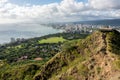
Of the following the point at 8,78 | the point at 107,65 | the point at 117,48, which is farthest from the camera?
the point at 8,78

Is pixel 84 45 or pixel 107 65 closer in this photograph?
pixel 107 65

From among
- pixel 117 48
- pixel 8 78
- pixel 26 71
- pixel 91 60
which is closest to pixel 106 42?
pixel 117 48

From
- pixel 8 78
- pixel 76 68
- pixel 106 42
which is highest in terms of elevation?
pixel 106 42

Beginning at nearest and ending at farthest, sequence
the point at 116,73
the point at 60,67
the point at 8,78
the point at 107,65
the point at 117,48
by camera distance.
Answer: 1. the point at 116,73
2. the point at 107,65
3. the point at 117,48
4. the point at 60,67
5. the point at 8,78

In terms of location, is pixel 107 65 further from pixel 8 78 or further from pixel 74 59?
pixel 8 78

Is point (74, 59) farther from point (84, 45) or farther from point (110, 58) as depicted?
point (110, 58)

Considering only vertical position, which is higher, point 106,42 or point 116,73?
point 106,42

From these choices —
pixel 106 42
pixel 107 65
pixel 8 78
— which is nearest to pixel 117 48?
pixel 106 42
